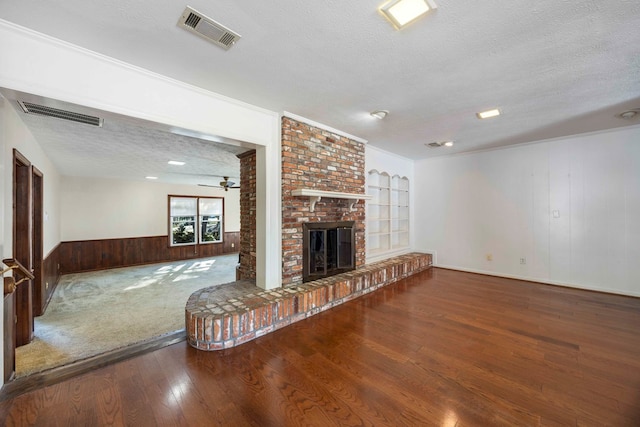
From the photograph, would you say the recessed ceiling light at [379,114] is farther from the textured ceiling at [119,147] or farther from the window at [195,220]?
the window at [195,220]

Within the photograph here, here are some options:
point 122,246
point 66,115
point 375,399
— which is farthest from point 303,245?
point 122,246

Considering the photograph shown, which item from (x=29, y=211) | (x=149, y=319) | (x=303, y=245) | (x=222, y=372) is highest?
(x=29, y=211)

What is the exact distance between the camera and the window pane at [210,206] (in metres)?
9.35

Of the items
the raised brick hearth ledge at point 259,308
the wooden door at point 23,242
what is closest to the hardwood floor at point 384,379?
the raised brick hearth ledge at point 259,308

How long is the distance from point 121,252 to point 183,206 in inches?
89.5

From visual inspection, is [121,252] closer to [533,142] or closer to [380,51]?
[380,51]

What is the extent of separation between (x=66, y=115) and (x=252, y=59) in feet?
7.62

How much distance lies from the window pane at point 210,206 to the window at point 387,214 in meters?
6.72

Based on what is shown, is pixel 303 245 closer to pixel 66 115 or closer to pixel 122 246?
pixel 66 115

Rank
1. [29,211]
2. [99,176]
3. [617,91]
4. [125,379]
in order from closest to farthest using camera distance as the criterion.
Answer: [125,379] < [617,91] < [29,211] < [99,176]

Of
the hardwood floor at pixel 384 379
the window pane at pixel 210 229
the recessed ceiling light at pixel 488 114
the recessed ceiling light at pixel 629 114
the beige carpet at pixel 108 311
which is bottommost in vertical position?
the beige carpet at pixel 108 311

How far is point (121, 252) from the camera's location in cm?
756

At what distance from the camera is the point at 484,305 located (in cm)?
354

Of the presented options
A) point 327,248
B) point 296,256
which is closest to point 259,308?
point 296,256
